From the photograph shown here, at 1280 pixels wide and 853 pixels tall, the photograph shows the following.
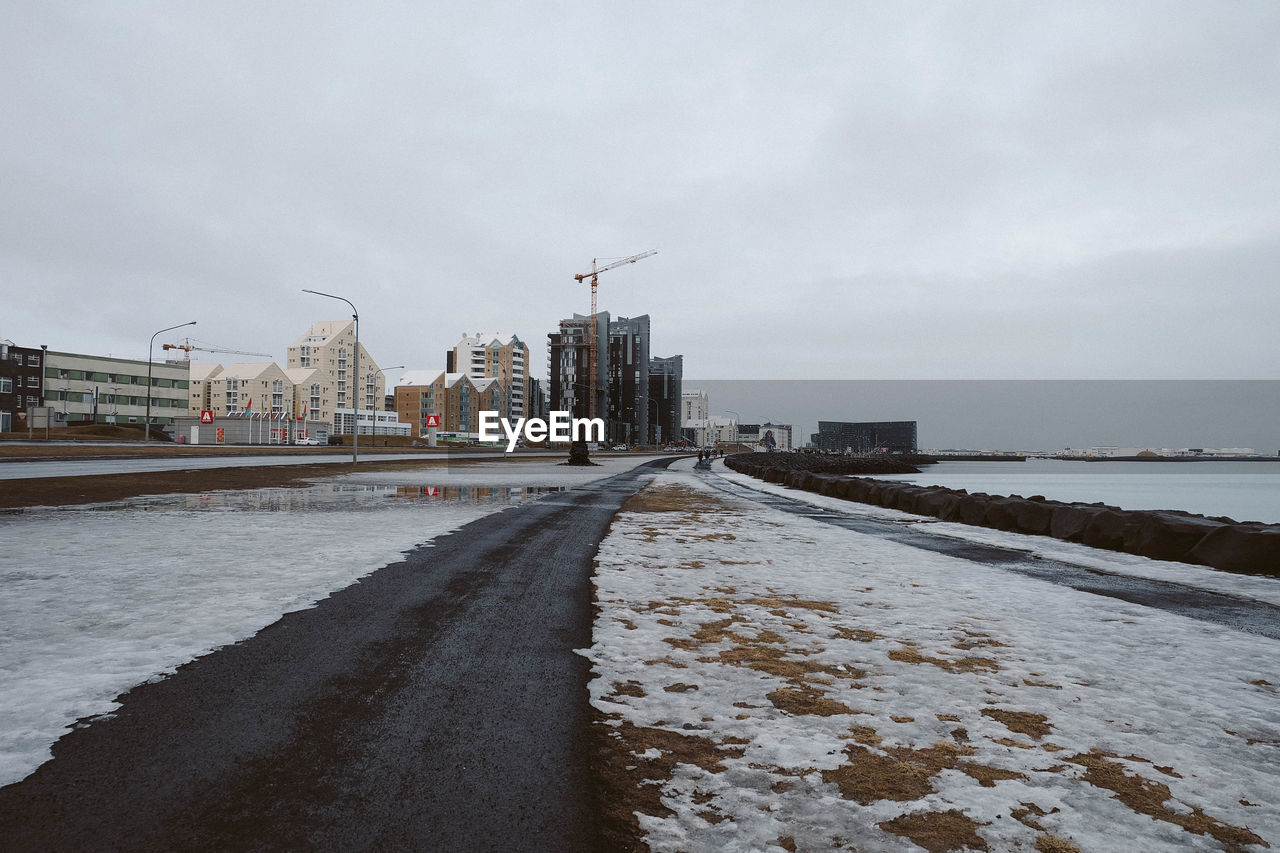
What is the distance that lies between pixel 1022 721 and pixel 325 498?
56.4ft

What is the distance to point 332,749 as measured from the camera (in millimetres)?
3248

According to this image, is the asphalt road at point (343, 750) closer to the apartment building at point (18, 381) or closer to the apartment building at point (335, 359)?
the apartment building at point (18, 381)

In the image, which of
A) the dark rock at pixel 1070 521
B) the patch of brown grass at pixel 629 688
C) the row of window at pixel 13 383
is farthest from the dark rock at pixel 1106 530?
the row of window at pixel 13 383

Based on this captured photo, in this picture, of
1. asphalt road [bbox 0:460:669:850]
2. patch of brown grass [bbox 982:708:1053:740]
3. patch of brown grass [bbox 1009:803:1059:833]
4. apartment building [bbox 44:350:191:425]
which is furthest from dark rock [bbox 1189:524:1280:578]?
apartment building [bbox 44:350:191:425]

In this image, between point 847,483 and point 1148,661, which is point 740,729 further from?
point 847,483

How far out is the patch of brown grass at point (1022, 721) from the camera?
A: 3588mm

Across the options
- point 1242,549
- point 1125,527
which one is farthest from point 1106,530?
point 1242,549

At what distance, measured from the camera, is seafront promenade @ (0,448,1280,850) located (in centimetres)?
266

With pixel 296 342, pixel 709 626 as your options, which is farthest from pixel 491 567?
pixel 296 342

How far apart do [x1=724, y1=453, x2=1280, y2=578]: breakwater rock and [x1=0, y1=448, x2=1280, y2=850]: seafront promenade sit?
151cm

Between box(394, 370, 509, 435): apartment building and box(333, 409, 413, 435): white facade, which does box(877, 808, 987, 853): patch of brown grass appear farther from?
box(394, 370, 509, 435): apartment building

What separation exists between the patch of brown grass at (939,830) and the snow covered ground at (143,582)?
3.91 meters

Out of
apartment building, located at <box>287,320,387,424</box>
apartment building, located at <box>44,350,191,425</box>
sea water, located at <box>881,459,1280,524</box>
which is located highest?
apartment building, located at <box>287,320,387,424</box>

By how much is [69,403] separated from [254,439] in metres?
27.1
